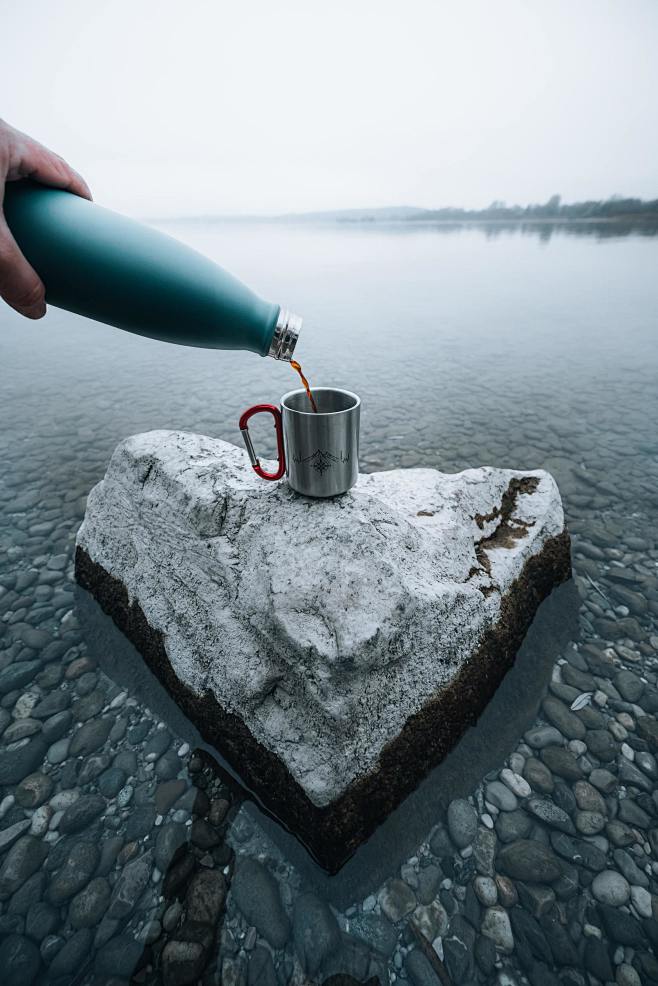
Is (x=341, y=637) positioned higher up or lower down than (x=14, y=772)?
higher up

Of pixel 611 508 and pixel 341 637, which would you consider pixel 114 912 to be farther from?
pixel 611 508

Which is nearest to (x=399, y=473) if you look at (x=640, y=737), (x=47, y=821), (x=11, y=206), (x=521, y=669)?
(x=521, y=669)

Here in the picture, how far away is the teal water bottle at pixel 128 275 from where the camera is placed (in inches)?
56.0

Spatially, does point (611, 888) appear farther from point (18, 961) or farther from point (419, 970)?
point (18, 961)

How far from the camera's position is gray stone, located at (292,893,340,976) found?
81.7 inches

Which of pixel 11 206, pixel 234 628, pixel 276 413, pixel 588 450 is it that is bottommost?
pixel 588 450

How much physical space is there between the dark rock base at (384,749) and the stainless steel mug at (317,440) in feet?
4.47

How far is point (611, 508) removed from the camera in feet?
17.5

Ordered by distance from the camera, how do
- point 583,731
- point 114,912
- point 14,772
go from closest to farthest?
point 114,912 → point 14,772 → point 583,731

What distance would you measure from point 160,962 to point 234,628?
1.44 m

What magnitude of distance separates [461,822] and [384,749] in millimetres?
680

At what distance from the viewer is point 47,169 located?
1.47 metres

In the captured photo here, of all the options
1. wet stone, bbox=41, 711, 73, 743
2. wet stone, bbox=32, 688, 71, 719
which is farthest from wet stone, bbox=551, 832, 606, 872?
wet stone, bbox=32, 688, 71, 719

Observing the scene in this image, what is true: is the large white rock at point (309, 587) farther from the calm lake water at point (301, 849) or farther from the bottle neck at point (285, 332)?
the bottle neck at point (285, 332)
